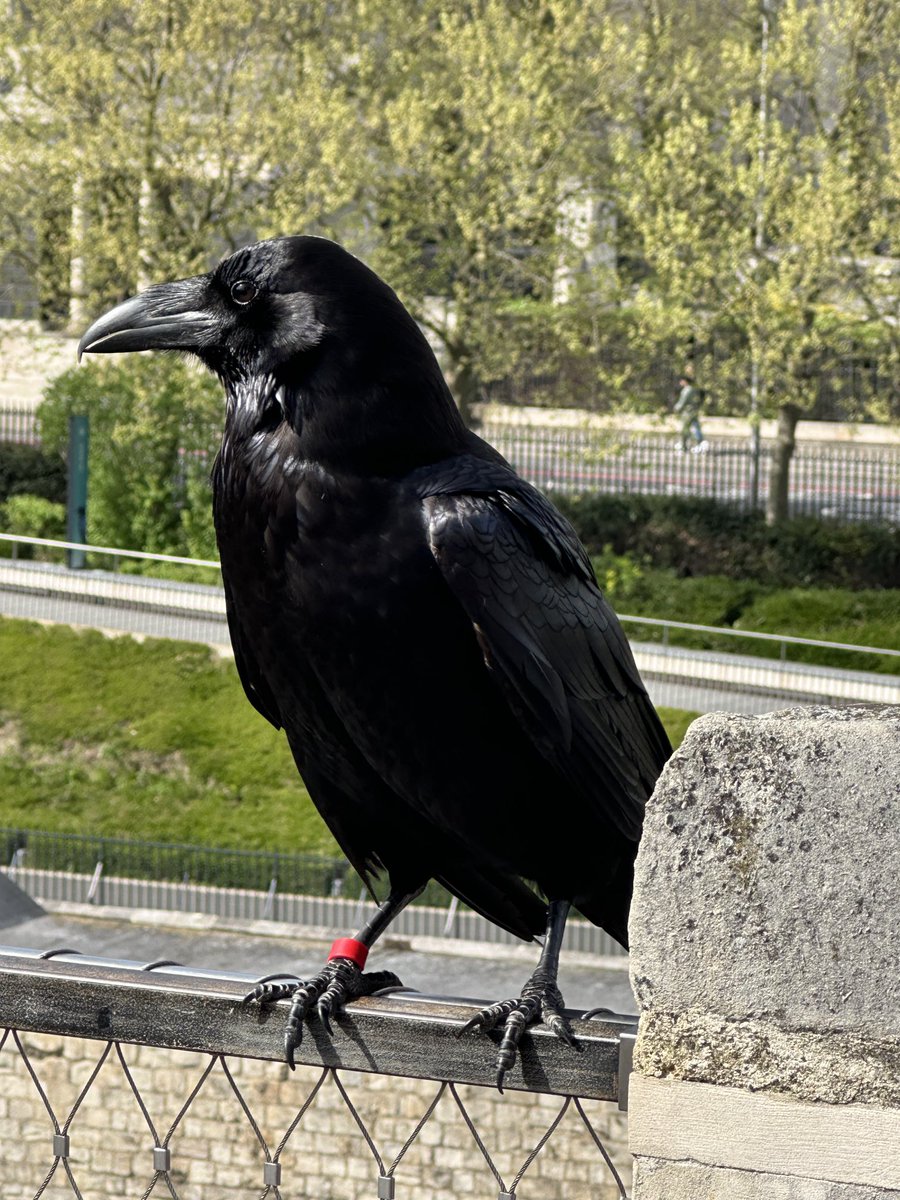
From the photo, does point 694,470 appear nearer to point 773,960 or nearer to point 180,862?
point 180,862

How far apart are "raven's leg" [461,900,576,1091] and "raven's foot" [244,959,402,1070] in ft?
0.95

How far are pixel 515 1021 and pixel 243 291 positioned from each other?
178 centimetres

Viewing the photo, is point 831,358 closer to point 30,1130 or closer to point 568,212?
point 568,212

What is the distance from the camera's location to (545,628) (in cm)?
397

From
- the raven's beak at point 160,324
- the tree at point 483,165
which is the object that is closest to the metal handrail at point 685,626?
the tree at point 483,165

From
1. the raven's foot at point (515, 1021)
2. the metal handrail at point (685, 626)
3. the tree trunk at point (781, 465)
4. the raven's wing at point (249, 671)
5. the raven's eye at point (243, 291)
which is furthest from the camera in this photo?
the tree trunk at point (781, 465)

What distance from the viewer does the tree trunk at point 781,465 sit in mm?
26797

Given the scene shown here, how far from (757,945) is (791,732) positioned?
287 millimetres

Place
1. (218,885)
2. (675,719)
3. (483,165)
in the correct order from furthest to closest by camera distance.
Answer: (483,165), (675,719), (218,885)

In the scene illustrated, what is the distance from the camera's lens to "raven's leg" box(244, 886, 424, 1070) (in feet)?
10.3

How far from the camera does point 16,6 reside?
1038 inches

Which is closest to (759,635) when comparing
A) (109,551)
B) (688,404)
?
(688,404)

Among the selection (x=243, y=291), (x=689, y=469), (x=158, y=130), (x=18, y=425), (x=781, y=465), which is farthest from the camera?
(x=18, y=425)

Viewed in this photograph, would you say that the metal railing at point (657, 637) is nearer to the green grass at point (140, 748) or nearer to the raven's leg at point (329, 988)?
the green grass at point (140, 748)
